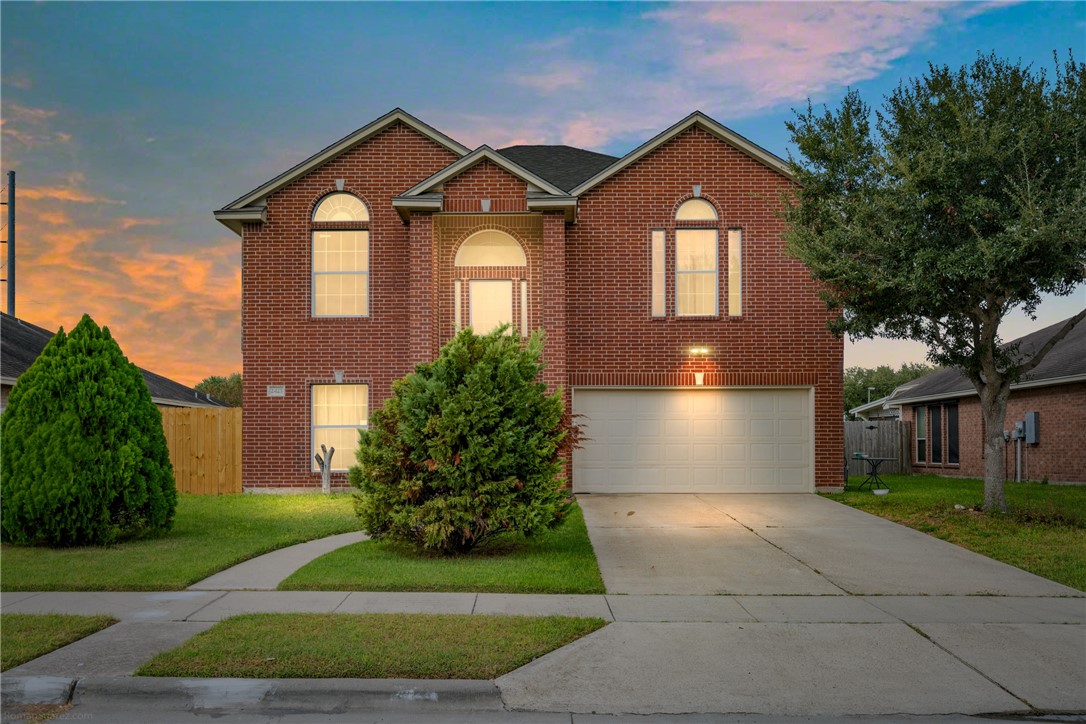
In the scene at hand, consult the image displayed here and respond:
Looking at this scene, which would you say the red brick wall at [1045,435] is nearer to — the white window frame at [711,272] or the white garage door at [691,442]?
the white garage door at [691,442]

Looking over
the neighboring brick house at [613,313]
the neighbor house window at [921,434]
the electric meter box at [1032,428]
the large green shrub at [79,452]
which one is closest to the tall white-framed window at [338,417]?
the neighboring brick house at [613,313]

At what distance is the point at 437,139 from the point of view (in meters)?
17.8

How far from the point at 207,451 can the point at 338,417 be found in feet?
10.0

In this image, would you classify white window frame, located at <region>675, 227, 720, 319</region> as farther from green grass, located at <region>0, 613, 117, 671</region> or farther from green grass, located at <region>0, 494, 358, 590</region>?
green grass, located at <region>0, 613, 117, 671</region>

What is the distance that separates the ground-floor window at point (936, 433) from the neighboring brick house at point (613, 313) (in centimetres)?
1167

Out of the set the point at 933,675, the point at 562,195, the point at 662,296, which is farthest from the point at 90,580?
the point at 662,296

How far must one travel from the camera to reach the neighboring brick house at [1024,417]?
20.7 metres

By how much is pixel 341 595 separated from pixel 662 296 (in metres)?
11.2

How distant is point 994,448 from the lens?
13.9m

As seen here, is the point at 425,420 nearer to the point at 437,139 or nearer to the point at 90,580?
the point at 90,580

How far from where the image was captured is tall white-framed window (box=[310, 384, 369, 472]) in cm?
1745

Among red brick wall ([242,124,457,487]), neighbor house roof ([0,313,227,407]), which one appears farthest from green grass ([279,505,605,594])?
red brick wall ([242,124,457,487])

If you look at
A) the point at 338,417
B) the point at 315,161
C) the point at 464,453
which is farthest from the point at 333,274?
the point at 464,453

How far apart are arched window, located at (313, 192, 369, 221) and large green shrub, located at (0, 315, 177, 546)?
7296 millimetres
